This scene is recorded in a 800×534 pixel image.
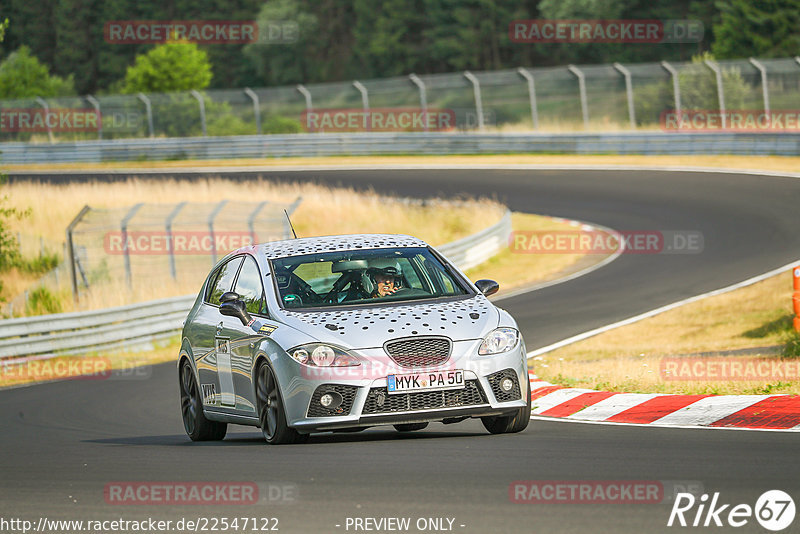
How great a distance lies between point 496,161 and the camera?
44.4 m

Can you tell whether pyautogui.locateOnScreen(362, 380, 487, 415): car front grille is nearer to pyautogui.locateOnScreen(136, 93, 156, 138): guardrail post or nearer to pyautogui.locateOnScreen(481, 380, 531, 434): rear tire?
pyautogui.locateOnScreen(481, 380, 531, 434): rear tire

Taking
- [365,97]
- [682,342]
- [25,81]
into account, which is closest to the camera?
[682,342]

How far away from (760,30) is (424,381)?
61225mm

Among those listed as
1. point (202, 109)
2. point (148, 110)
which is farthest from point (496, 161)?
point (148, 110)

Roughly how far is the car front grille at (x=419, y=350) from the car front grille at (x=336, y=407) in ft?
1.19

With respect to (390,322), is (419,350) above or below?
below

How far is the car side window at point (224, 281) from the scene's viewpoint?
428 inches

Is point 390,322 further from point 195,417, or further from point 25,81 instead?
point 25,81

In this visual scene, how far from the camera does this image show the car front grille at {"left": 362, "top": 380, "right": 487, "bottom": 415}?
28.9 ft

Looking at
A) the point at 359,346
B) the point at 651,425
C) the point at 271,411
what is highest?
the point at 359,346

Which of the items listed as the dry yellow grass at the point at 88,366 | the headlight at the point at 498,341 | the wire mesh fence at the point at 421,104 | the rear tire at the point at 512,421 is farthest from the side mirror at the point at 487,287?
the wire mesh fence at the point at 421,104

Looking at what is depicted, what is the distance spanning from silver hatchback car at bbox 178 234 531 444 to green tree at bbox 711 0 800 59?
5706 centimetres

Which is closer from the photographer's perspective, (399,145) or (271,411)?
(271,411)

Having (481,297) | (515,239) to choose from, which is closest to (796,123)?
(515,239)
